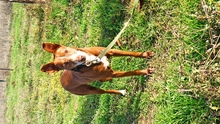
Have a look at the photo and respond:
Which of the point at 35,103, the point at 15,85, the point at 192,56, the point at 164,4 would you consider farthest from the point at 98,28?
the point at 15,85

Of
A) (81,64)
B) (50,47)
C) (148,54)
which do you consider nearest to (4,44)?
(50,47)

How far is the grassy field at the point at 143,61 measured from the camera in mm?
3732

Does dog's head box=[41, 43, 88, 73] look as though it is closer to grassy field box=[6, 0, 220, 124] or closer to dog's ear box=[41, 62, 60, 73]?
dog's ear box=[41, 62, 60, 73]

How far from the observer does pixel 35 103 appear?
9.61m

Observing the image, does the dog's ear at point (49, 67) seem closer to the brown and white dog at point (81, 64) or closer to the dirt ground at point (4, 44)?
the brown and white dog at point (81, 64)

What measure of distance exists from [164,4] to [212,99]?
5.69ft

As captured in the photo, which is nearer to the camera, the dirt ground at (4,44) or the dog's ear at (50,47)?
the dog's ear at (50,47)

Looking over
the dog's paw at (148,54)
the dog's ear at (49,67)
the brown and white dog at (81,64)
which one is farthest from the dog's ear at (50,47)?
the dog's paw at (148,54)

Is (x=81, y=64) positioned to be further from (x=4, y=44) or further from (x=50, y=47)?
(x=4, y=44)

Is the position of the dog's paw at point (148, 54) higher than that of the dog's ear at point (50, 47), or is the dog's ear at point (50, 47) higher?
the dog's ear at point (50, 47)

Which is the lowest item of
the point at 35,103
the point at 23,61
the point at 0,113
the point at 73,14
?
the point at 0,113

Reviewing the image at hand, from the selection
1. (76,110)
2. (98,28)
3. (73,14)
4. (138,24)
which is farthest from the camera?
(73,14)

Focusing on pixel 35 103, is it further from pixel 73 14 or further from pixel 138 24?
pixel 138 24

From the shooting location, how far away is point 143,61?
16.8 ft
